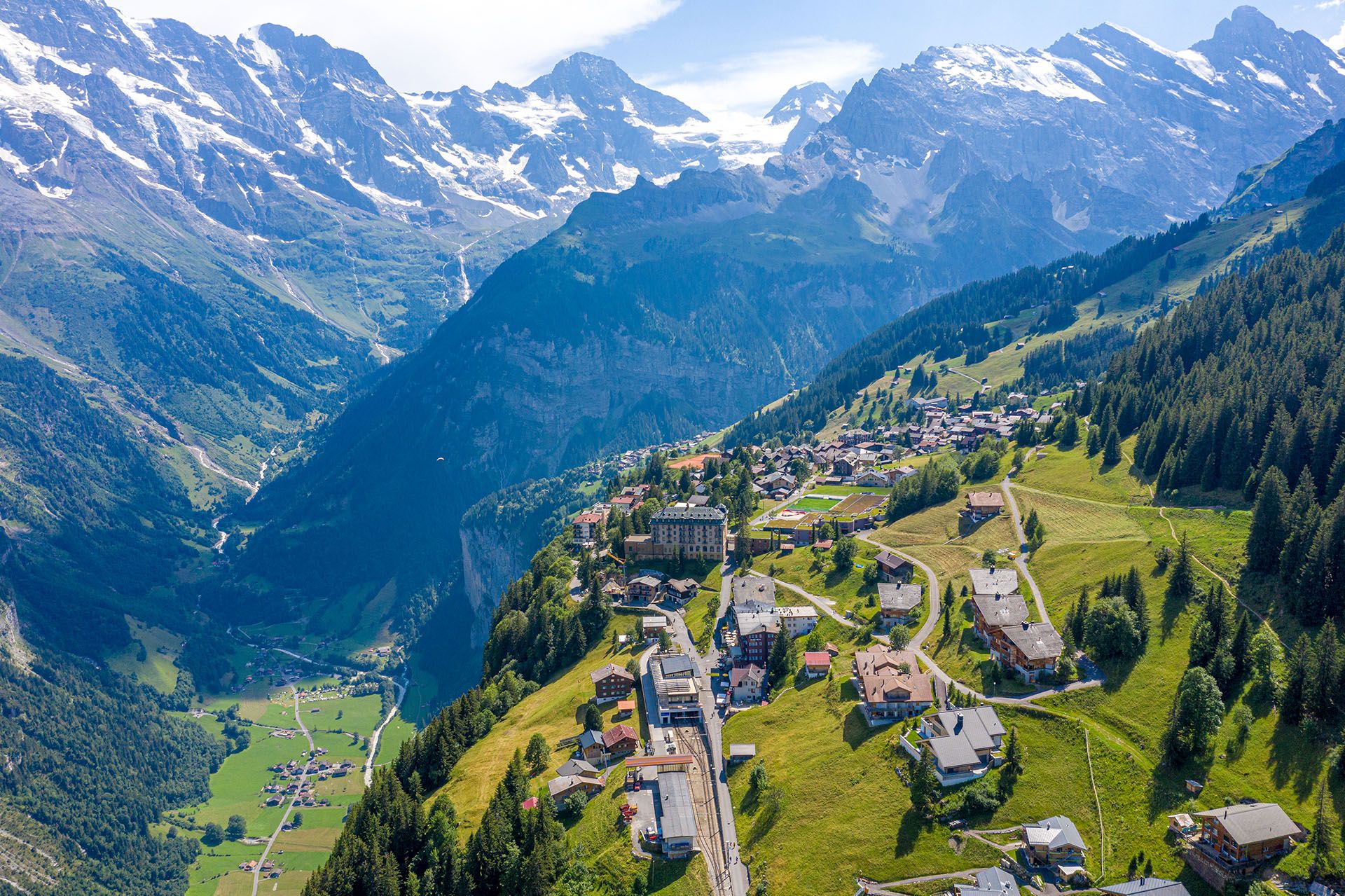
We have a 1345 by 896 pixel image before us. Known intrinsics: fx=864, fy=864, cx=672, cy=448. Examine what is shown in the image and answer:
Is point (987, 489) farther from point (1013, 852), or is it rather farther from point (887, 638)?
point (1013, 852)

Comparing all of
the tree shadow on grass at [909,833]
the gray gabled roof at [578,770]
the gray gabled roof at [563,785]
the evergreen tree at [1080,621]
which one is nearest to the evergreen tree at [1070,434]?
the evergreen tree at [1080,621]

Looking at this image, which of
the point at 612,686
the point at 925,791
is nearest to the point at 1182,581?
the point at 925,791

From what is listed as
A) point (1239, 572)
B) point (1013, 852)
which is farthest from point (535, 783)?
point (1239, 572)

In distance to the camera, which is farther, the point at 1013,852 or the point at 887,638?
the point at 887,638

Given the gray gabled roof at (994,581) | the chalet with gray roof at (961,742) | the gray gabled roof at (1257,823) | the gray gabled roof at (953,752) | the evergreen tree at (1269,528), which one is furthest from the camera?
the gray gabled roof at (994,581)

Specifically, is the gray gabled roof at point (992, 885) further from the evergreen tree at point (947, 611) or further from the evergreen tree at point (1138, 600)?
the evergreen tree at point (947, 611)

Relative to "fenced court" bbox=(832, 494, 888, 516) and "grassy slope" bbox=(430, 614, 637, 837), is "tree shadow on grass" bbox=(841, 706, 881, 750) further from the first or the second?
"fenced court" bbox=(832, 494, 888, 516)

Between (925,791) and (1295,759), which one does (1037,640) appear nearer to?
(925,791)
